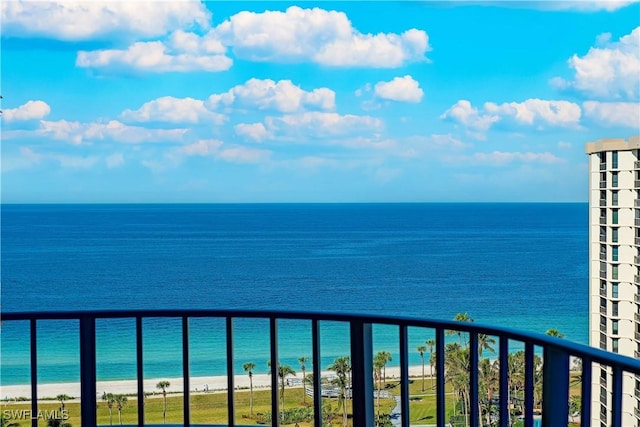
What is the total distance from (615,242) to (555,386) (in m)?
29.6

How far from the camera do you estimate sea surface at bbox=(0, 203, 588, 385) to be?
3144 centimetres

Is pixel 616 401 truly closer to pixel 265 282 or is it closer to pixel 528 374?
pixel 528 374

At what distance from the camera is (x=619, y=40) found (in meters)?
63.0

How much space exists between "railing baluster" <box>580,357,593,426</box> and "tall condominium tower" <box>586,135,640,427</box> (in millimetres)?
27817

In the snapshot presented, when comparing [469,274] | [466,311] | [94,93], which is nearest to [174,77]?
[94,93]

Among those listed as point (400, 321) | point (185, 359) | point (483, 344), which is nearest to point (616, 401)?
point (400, 321)

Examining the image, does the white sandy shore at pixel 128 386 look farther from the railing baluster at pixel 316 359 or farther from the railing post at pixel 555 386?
the railing post at pixel 555 386

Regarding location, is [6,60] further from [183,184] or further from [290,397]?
[290,397]

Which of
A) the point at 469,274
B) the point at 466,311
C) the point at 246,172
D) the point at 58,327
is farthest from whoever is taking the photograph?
the point at 246,172

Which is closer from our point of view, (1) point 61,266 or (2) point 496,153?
(1) point 61,266

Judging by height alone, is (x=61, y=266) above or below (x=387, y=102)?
below

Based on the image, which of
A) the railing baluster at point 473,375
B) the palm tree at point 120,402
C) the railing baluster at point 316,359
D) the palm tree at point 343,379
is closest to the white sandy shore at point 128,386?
the palm tree at point 120,402

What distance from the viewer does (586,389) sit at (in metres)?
2.07

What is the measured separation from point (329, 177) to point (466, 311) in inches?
961
